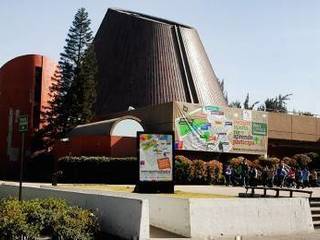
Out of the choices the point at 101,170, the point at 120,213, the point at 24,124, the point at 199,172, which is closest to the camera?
the point at 120,213

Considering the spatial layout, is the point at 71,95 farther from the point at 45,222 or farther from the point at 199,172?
the point at 45,222

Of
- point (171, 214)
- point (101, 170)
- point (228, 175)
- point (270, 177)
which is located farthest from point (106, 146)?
point (171, 214)

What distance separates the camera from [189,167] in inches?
1096

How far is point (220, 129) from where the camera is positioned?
35125 millimetres

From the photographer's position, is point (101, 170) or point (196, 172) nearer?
point (196, 172)

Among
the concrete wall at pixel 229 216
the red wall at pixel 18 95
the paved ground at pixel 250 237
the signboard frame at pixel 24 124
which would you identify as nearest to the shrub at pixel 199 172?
the concrete wall at pixel 229 216

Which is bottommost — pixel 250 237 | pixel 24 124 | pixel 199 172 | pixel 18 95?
pixel 250 237

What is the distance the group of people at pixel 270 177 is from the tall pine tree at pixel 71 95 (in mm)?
17660

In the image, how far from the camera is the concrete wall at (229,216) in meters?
10.8

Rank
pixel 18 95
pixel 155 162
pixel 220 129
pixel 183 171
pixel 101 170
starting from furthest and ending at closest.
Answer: pixel 18 95 < pixel 220 129 < pixel 101 170 < pixel 183 171 < pixel 155 162

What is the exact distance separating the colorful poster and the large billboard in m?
16.5

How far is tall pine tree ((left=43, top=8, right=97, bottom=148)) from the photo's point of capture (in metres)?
42.8

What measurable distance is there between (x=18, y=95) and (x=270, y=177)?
85.6 ft

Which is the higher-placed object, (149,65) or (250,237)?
(149,65)
